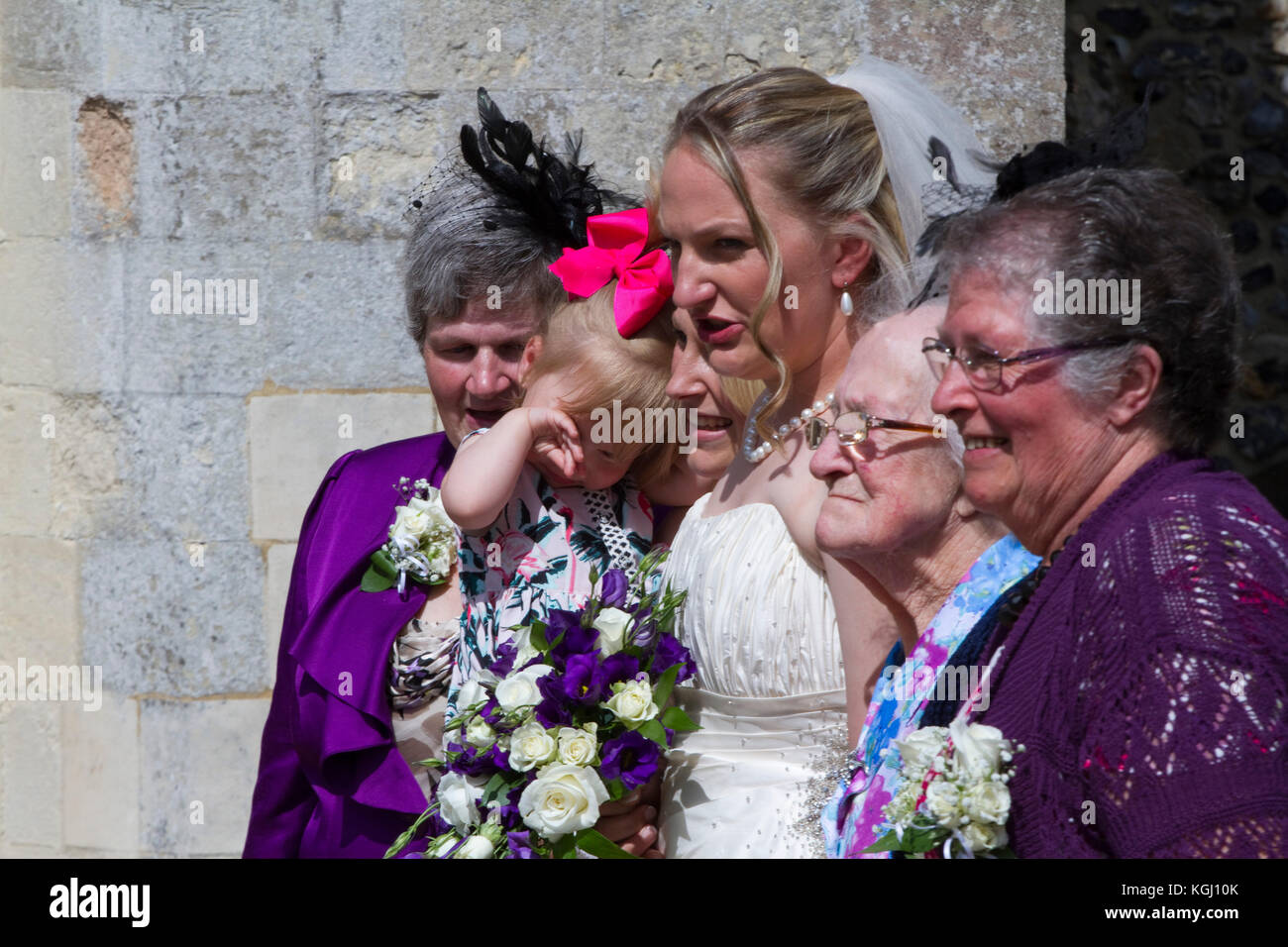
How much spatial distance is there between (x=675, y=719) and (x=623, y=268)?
973 mm

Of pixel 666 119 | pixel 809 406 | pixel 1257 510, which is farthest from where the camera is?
pixel 666 119

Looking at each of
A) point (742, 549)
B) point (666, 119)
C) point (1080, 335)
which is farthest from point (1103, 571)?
point (666, 119)

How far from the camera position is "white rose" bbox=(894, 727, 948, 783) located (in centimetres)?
157

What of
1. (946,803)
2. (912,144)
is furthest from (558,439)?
(946,803)

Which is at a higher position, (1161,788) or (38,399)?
(38,399)

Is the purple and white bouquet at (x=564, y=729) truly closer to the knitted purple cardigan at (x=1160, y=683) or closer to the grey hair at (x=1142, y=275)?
the knitted purple cardigan at (x=1160, y=683)

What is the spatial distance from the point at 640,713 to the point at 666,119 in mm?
1909

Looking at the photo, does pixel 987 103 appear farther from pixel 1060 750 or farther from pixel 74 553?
pixel 74 553

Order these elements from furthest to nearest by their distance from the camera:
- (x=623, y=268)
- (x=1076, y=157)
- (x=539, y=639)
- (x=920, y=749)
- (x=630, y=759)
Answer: (x=623, y=268) < (x=539, y=639) < (x=630, y=759) < (x=1076, y=157) < (x=920, y=749)

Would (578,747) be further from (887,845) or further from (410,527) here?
(410,527)

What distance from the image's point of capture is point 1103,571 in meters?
1.44

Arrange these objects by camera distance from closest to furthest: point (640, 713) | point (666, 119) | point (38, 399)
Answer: point (640, 713), point (666, 119), point (38, 399)

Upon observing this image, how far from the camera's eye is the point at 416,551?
2.81 metres

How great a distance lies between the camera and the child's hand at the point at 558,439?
8.43 ft
